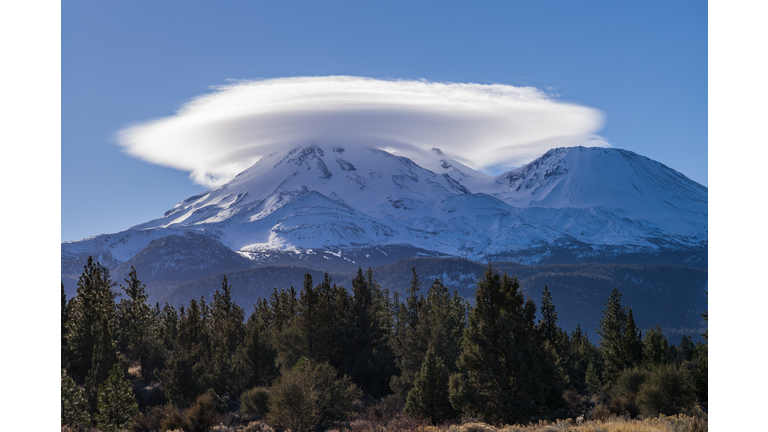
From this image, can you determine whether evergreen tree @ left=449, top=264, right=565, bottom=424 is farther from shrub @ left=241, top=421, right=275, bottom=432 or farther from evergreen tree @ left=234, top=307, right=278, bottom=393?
evergreen tree @ left=234, top=307, right=278, bottom=393

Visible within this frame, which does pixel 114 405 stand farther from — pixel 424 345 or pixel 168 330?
pixel 168 330

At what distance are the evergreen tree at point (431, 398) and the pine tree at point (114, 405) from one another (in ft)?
57.0

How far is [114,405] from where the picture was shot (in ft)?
93.9

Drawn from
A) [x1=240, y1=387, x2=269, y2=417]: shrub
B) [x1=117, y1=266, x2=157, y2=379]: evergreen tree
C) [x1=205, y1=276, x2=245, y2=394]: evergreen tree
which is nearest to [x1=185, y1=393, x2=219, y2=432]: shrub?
[x1=240, y1=387, x2=269, y2=417]: shrub

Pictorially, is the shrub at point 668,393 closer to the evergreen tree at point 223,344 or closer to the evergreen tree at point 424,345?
the evergreen tree at point 424,345

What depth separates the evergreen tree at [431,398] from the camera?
33844mm

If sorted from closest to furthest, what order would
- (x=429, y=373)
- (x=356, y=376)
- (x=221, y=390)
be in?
(x=429, y=373) < (x=221, y=390) < (x=356, y=376)

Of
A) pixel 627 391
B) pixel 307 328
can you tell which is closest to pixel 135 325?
pixel 307 328

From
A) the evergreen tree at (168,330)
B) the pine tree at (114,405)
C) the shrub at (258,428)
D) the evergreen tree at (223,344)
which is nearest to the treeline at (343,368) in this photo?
the pine tree at (114,405)
